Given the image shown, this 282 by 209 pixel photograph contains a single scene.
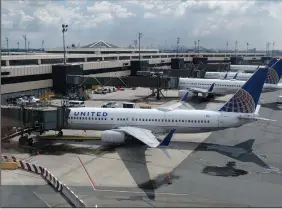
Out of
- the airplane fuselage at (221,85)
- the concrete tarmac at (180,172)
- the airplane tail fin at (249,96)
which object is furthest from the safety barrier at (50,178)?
the airplane fuselage at (221,85)

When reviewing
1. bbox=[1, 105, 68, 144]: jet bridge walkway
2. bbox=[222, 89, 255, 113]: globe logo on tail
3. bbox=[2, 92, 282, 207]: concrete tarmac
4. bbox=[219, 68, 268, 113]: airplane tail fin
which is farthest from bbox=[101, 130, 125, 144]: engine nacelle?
bbox=[222, 89, 255, 113]: globe logo on tail

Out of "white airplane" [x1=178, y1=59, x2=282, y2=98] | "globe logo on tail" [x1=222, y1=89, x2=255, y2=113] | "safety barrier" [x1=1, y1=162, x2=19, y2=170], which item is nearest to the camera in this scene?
"safety barrier" [x1=1, y1=162, x2=19, y2=170]

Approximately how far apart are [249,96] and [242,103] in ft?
3.06

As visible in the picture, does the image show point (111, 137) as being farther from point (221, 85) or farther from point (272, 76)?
point (272, 76)

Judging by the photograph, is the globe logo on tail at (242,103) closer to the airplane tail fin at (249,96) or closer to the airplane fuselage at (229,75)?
the airplane tail fin at (249,96)

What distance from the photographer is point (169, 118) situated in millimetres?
35219

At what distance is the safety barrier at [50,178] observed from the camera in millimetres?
21350

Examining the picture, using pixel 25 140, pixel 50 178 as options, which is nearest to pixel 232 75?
pixel 25 140

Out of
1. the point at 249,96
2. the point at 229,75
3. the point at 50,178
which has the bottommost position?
the point at 50,178

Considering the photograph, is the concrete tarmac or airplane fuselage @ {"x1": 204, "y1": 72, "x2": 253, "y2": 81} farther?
airplane fuselage @ {"x1": 204, "y1": 72, "x2": 253, "y2": 81}

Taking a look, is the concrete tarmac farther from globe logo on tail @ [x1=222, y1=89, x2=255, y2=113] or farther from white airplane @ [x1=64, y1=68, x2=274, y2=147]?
globe logo on tail @ [x1=222, y1=89, x2=255, y2=113]

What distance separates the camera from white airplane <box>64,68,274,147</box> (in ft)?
111

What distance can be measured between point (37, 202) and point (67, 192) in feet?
6.72

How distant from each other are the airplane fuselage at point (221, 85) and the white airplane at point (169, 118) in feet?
107
